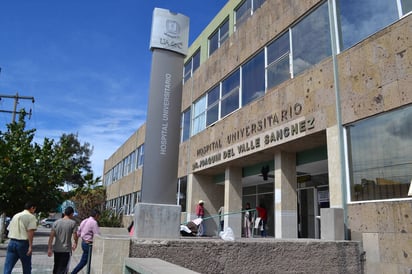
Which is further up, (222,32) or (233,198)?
(222,32)

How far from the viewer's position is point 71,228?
7836 millimetres

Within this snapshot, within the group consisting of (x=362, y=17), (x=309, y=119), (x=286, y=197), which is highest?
(x=362, y=17)

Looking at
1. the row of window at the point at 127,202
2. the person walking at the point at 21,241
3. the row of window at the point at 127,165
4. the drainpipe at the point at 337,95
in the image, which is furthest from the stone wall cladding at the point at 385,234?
the row of window at the point at 127,165

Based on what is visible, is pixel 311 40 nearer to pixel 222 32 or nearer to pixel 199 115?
pixel 222 32

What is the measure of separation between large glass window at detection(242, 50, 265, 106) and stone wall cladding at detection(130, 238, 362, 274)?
7.13 m

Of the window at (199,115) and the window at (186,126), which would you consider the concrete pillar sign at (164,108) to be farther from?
the window at (186,126)

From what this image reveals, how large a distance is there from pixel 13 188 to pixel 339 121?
12766 millimetres

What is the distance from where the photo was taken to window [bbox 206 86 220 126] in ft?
57.8

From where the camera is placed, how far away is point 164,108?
6957 millimetres

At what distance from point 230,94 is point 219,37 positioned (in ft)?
13.9

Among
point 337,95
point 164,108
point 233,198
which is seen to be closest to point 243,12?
point 233,198

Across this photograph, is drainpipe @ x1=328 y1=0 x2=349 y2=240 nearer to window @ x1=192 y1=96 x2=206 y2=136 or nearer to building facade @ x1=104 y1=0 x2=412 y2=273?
building facade @ x1=104 y1=0 x2=412 y2=273

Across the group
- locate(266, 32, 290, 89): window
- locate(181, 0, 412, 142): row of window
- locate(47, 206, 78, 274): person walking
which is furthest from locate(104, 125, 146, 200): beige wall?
locate(47, 206, 78, 274): person walking

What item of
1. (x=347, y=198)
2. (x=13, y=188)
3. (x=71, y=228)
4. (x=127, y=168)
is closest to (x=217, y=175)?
(x=13, y=188)
